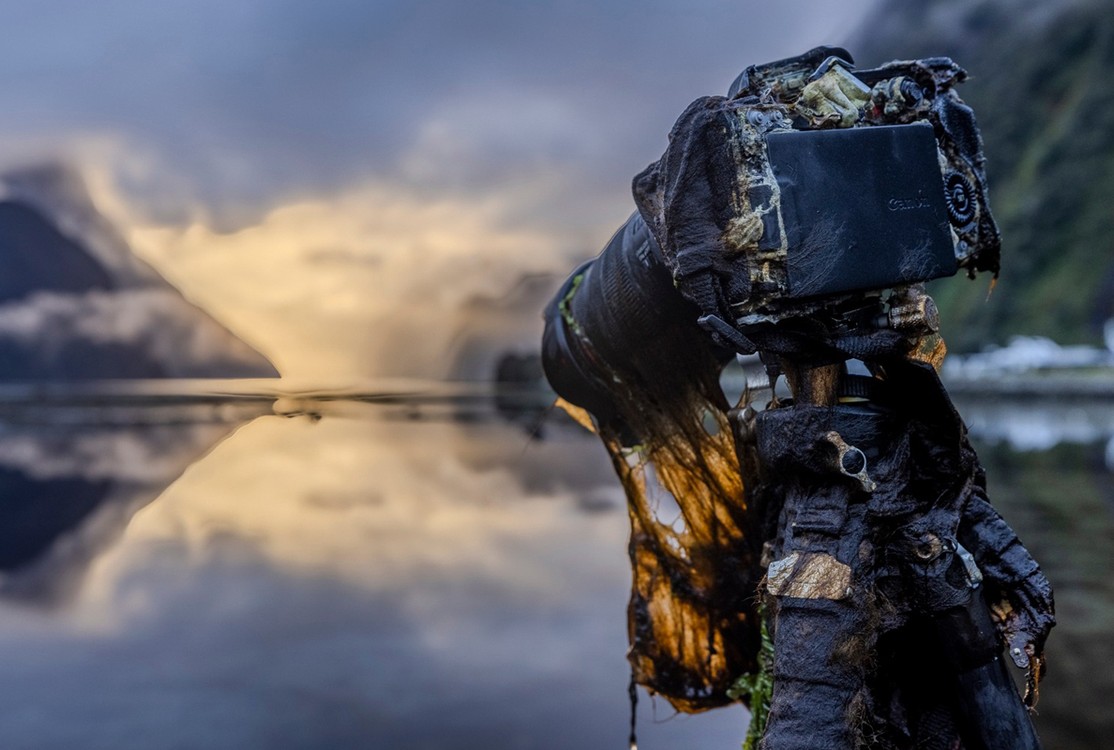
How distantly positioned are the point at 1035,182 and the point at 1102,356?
18.3 m

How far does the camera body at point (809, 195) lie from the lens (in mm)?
2490

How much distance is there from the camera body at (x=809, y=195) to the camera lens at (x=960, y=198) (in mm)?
30

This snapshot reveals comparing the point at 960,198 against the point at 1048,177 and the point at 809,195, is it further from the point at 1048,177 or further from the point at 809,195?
the point at 1048,177

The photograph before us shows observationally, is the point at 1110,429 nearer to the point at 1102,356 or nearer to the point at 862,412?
the point at 1102,356

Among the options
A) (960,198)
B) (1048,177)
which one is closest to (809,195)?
(960,198)

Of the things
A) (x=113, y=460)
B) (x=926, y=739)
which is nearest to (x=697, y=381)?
(x=926, y=739)

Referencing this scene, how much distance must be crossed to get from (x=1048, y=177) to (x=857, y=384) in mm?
60647

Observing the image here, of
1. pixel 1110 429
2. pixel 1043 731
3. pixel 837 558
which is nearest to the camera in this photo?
pixel 837 558

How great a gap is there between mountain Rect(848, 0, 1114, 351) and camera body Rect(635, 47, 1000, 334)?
49.8 metres

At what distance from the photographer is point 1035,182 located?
5478 centimetres

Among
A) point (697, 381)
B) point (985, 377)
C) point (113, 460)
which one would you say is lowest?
point (697, 381)

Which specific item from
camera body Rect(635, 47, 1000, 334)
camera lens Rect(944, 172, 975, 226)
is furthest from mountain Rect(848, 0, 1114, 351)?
camera body Rect(635, 47, 1000, 334)

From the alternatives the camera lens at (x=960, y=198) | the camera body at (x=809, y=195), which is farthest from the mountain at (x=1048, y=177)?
the camera body at (x=809, y=195)

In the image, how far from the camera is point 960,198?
109 inches
